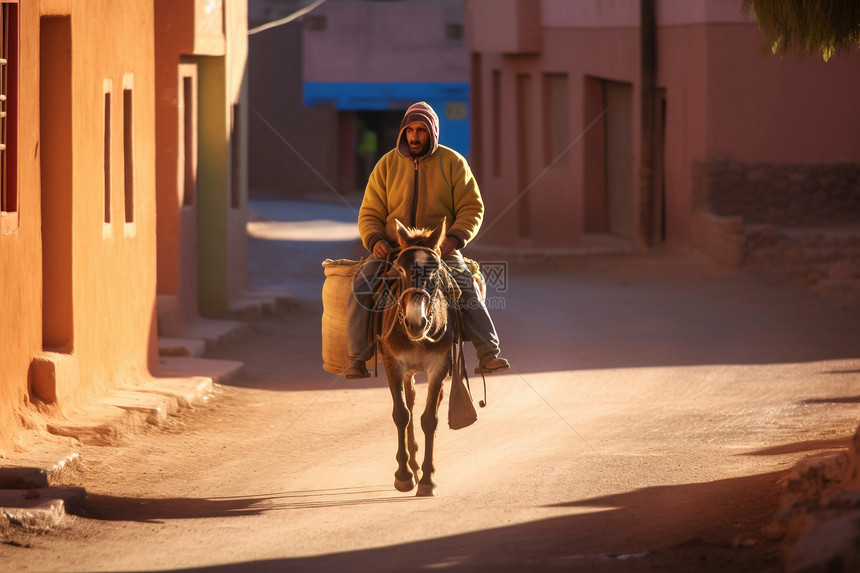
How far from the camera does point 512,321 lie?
53.2ft

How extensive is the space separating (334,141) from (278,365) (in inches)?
1021

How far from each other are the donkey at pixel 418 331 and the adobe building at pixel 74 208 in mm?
2871

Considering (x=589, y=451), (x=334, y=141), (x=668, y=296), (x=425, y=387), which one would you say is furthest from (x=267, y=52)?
(x=589, y=451)

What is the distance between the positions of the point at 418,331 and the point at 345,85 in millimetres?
31710

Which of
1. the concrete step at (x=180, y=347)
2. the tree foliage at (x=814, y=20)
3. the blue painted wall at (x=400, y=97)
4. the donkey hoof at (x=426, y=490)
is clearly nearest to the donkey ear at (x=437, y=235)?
the donkey hoof at (x=426, y=490)

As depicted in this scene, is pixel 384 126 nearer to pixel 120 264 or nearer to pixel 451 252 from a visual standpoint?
pixel 120 264

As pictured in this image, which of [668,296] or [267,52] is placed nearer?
[668,296]

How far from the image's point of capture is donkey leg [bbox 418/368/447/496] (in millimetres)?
7879

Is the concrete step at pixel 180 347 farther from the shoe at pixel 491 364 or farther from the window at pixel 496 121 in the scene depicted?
the window at pixel 496 121

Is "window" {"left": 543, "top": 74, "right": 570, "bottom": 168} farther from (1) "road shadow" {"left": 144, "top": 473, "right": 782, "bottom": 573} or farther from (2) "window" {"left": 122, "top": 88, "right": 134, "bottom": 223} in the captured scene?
(1) "road shadow" {"left": 144, "top": 473, "right": 782, "bottom": 573}

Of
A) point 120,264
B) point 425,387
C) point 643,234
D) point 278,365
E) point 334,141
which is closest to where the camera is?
point 120,264

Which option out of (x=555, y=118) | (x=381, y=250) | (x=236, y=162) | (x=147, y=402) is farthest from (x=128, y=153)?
(x=555, y=118)

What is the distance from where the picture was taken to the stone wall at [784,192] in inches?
768

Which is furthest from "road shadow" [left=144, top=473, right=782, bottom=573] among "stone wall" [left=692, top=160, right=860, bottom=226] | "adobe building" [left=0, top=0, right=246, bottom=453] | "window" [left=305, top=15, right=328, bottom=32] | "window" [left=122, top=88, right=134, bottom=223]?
"window" [left=305, top=15, right=328, bottom=32]
